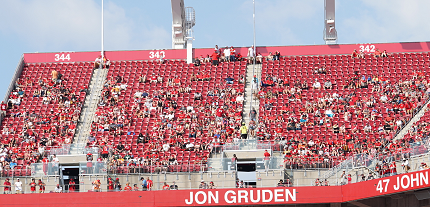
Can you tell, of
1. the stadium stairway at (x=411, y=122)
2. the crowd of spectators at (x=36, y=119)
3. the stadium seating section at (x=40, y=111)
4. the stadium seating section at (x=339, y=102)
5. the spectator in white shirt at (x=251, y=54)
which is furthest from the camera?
the spectator in white shirt at (x=251, y=54)

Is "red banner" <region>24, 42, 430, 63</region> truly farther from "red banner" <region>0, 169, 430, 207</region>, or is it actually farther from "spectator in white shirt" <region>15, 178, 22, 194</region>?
"red banner" <region>0, 169, 430, 207</region>

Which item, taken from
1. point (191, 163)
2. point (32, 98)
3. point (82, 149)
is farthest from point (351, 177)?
point (32, 98)

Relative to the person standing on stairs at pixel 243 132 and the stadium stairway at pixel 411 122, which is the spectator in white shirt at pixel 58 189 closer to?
the person standing on stairs at pixel 243 132

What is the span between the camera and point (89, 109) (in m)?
41.3

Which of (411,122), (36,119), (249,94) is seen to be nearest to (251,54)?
(249,94)

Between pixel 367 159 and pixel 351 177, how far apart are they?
3.35 ft

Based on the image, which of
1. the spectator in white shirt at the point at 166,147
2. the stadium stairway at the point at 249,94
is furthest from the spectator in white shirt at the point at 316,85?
the spectator in white shirt at the point at 166,147

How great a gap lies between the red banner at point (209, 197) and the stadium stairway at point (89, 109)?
369 cm

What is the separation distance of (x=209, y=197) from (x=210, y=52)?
55.1 ft

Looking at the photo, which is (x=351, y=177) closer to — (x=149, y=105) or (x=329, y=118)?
(x=329, y=118)

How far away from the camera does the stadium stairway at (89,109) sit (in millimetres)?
37925

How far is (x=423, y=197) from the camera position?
2716cm

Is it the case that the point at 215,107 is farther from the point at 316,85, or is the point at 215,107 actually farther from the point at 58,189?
the point at 58,189

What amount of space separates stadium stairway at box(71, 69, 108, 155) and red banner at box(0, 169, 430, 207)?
369cm
